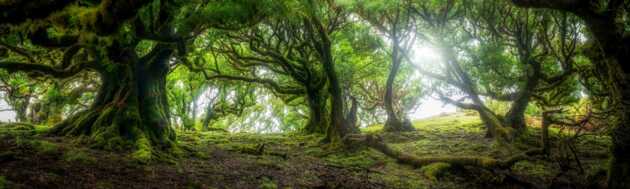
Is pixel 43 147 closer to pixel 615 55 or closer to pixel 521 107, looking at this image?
pixel 615 55

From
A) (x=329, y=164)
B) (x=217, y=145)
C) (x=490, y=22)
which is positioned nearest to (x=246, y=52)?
(x=217, y=145)

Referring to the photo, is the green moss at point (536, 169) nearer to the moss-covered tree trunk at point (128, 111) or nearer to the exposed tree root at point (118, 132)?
the exposed tree root at point (118, 132)

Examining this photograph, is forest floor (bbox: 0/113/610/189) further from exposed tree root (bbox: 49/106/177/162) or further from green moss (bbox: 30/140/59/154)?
exposed tree root (bbox: 49/106/177/162)

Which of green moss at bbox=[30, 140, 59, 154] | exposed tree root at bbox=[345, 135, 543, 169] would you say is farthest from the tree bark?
green moss at bbox=[30, 140, 59, 154]

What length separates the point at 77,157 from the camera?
7633mm

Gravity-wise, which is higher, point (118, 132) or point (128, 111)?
point (128, 111)

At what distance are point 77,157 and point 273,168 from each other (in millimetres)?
4696

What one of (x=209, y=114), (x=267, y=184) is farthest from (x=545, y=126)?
(x=209, y=114)

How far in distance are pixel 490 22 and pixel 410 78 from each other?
39.4 ft

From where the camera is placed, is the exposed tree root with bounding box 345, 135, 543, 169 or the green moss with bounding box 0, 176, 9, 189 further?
the exposed tree root with bounding box 345, 135, 543, 169

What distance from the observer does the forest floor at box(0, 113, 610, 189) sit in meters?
6.59

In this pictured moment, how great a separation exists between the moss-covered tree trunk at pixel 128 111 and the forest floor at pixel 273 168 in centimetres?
73

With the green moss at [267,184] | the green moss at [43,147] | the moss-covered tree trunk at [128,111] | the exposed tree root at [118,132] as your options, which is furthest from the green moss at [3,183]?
the green moss at [267,184]

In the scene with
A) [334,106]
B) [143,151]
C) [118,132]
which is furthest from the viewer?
[334,106]
